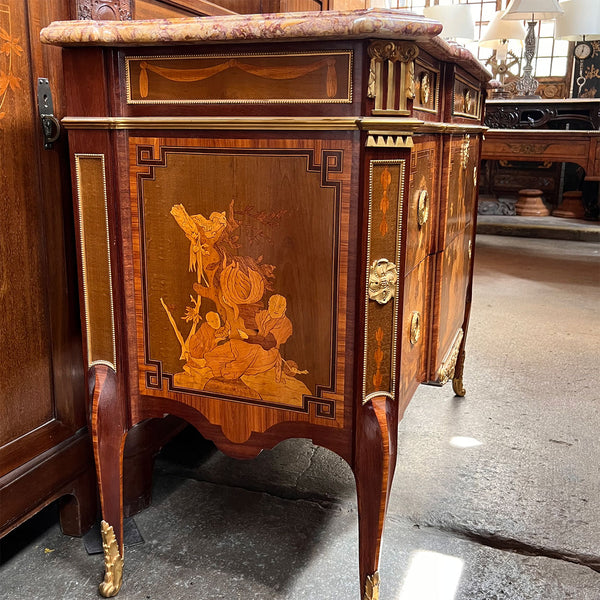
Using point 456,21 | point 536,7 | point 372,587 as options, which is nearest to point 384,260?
point 372,587

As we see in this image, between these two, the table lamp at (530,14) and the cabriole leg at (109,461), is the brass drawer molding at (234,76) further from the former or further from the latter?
the table lamp at (530,14)

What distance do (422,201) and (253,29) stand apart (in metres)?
0.57

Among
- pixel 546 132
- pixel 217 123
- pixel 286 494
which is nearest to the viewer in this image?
pixel 217 123

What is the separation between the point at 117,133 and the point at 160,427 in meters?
0.88

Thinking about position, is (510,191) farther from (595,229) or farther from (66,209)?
(66,209)

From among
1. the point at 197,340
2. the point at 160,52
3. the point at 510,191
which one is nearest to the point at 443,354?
the point at 197,340

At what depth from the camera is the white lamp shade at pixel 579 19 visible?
576cm

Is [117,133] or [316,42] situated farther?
[117,133]

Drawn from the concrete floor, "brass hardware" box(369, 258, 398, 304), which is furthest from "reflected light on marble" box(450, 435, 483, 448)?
"brass hardware" box(369, 258, 398, 304)

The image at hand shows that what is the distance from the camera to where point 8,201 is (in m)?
1.33

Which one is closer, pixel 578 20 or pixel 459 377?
pixel 459 377

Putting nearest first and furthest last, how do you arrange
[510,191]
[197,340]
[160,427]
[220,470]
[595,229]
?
[197,340], [160,427], [220,470], [595,229], [510,191]

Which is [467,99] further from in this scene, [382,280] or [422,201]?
[382,280]

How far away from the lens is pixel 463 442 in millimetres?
2178
